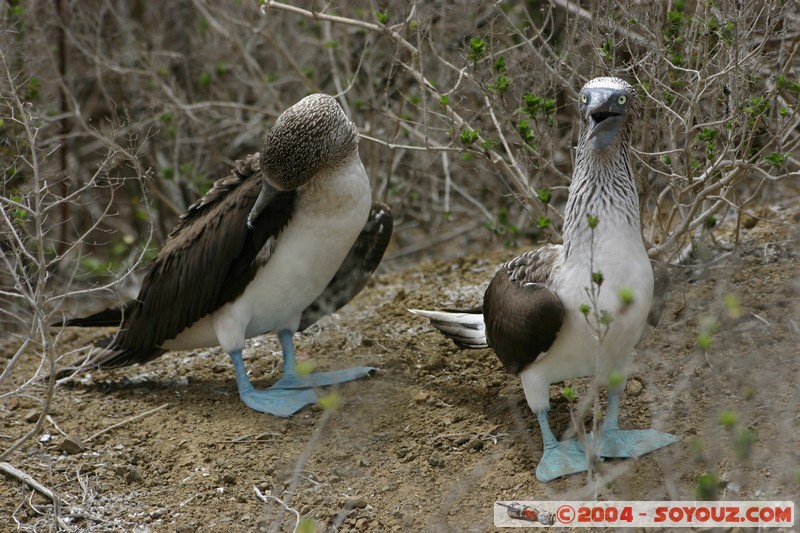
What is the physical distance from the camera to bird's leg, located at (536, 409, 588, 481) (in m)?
3.95

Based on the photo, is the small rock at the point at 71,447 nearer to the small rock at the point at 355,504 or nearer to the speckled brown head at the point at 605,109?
the small rock at the point at 355,504

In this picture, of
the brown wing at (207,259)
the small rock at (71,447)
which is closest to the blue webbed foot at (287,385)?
the brown wing at (207,259)

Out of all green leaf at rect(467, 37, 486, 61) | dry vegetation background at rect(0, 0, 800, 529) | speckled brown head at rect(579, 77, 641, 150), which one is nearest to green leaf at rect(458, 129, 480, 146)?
dry vegetation background at rect(0, 0, 800, 529)

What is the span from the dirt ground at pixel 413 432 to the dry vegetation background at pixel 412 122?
7cm

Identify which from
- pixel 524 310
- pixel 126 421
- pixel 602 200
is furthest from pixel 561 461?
pixel 126 421

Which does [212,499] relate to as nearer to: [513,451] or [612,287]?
[513,451]

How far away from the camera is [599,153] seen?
3891 mm

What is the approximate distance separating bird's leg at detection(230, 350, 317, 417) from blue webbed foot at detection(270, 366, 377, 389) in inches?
2.4

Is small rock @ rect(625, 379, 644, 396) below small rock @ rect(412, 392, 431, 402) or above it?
above

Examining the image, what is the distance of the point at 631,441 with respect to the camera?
407 cm

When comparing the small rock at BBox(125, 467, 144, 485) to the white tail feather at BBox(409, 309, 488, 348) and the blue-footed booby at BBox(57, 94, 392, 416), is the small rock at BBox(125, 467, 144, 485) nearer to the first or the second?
the blue-footed booby at BBox(57, 94, 392, 416)

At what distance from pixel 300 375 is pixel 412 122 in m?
1.53

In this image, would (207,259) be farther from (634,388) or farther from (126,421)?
(634,388)

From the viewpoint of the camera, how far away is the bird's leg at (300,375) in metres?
5.29
